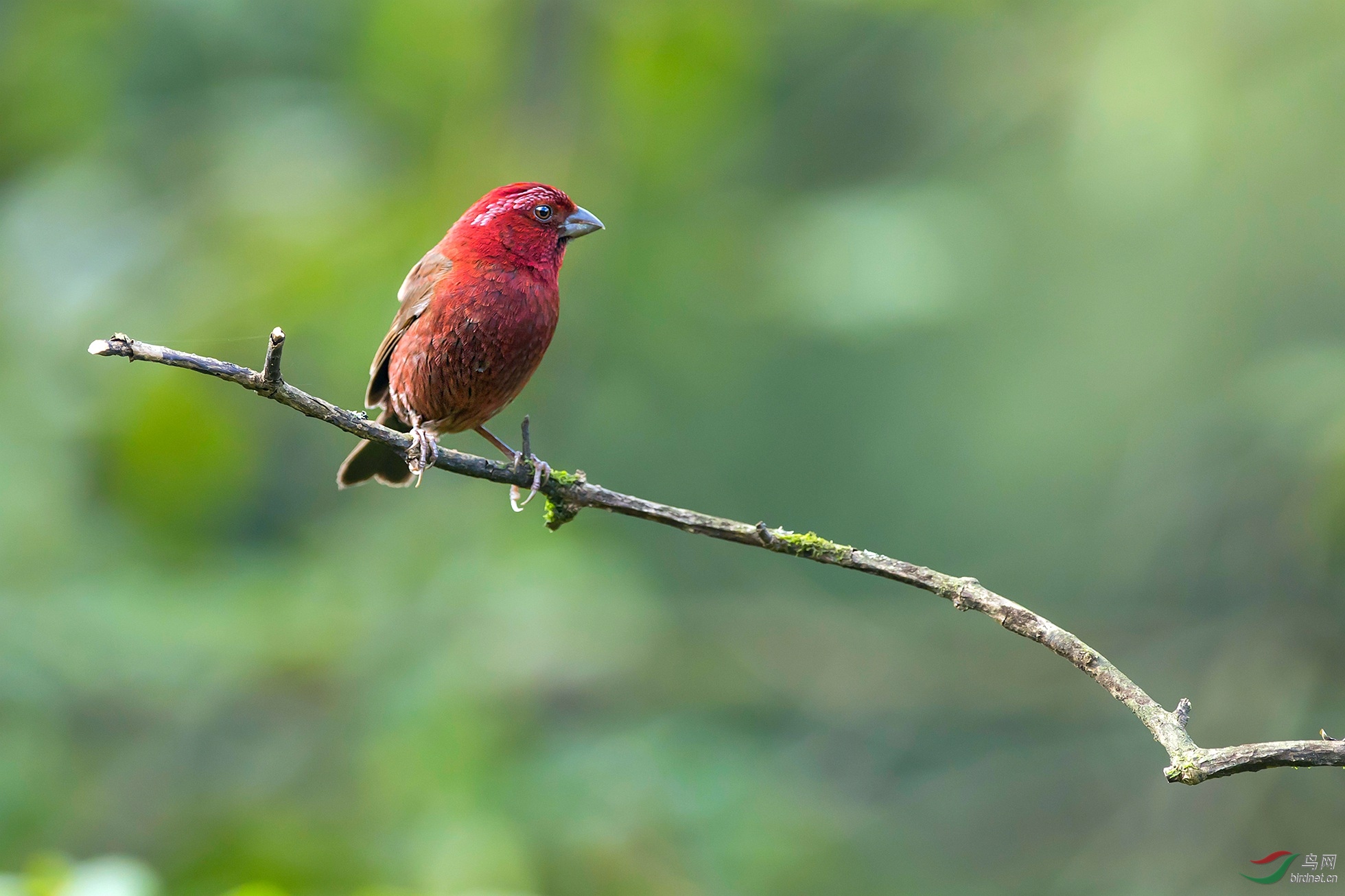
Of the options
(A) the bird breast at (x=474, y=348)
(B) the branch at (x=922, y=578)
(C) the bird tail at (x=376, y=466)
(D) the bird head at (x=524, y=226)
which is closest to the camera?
(B) the branch at (x=922, y=578)

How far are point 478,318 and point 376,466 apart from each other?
960 millimetres

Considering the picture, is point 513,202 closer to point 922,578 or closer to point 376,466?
point 376,466

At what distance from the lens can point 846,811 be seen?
284 inches

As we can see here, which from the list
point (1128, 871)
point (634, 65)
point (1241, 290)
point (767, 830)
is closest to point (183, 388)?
point (634, 65)

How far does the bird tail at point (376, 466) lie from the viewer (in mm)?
4395

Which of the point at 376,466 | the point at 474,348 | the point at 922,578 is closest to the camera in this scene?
the point at 922,578

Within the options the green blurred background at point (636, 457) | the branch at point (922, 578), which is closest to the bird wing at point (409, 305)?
the branch at point (922, 578)

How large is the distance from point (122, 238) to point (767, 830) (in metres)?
4.36

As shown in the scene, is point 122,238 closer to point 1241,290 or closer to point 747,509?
point 747,509

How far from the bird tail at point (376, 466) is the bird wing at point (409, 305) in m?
0.10

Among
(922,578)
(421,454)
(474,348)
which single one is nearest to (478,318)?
(474,348)

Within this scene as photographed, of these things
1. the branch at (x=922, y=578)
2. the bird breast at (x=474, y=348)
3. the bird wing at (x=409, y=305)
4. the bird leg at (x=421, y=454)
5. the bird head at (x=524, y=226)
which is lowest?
the branch at (x=922, y=578)

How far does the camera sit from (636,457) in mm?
8594

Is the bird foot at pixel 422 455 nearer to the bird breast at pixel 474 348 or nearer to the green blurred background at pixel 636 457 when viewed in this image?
the bird breast at pixel 474 348
